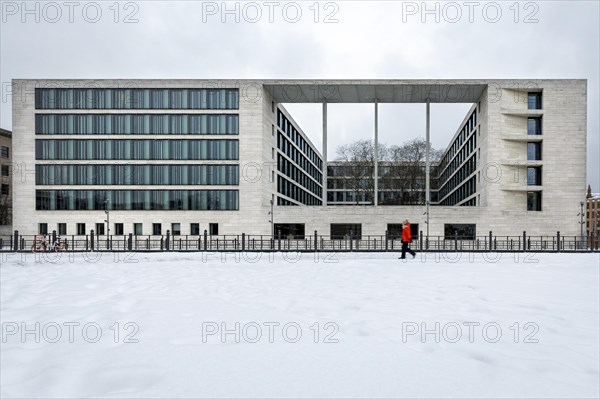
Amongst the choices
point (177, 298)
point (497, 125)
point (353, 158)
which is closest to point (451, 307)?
point (177, 298)

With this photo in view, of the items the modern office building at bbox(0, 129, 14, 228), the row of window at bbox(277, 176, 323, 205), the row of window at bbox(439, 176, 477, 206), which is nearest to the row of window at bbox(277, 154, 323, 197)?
the row of window at bbox(277, 176, 323, 205)

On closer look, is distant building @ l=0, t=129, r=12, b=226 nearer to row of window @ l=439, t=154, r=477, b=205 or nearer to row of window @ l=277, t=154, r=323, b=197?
row of window @ l=277, t=154, r=323, b=197

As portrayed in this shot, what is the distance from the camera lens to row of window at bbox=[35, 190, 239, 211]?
1610 inches

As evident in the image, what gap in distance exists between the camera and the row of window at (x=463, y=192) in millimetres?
45906

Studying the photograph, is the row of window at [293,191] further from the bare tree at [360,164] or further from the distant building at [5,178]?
the distant building at [5,178]

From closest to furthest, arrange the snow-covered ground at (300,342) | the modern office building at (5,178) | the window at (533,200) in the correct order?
the snow-covered ground at (300,342)
the window at (533,200)
the modern office building at (5,178)

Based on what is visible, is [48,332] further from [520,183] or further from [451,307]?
[520,183]

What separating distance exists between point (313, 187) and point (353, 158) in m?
10.4

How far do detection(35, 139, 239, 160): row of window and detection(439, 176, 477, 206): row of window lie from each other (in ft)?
96.6

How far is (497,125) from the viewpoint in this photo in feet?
129

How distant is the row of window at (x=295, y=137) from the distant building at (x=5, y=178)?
44.9 meters

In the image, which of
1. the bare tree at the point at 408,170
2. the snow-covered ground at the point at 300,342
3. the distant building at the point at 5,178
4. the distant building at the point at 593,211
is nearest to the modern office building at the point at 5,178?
the distant building at the point at 5,178

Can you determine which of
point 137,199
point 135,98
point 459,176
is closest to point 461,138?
point 459,176

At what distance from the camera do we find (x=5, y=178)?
6034 centimetres
